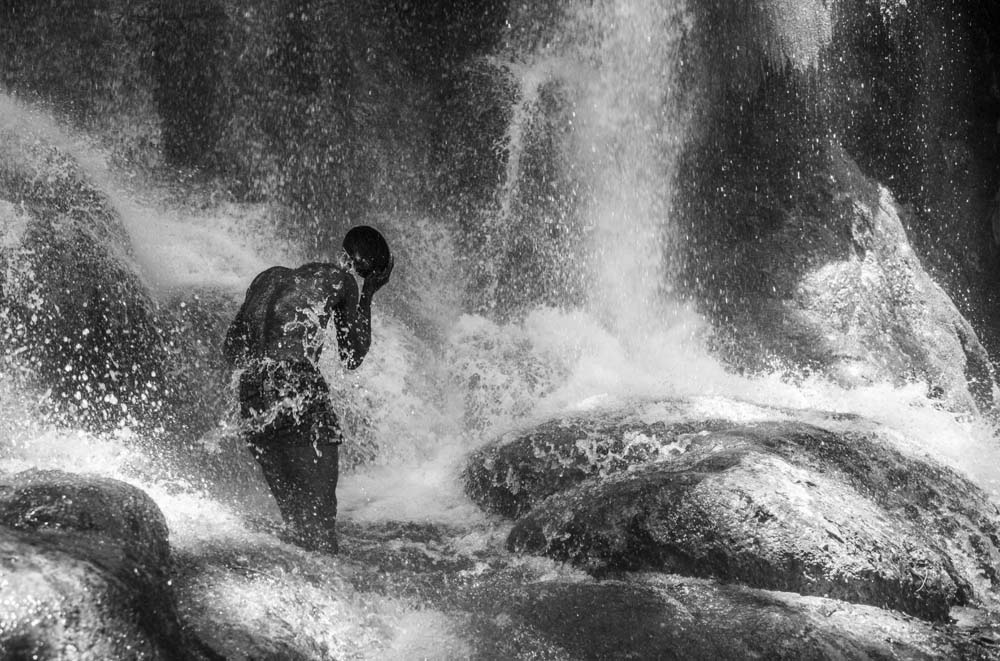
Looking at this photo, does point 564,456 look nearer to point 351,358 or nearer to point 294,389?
point 351,358

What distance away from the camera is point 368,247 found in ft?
16.1

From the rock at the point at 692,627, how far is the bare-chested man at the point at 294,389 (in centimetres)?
118

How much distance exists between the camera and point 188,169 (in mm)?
9203

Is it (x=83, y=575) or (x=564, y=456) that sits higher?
(x=564, y=456)

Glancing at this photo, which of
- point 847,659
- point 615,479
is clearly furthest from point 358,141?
point 847,659

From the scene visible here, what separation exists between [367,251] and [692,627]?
2574mm

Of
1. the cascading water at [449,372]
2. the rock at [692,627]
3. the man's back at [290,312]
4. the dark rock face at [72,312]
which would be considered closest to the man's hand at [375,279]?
the man's back at [290,312]

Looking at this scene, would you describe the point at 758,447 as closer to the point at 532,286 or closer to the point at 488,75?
the point at 532,286

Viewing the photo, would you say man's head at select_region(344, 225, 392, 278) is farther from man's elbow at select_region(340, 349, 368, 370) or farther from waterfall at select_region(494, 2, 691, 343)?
waterfall at select_region(494, 2, 691, 343)

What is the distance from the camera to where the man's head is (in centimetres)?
491

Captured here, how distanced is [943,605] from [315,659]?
2.76 meters

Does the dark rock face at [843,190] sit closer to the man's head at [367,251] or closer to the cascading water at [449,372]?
the cascading water at [449,372]

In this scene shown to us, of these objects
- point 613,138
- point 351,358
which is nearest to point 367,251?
point 351,358

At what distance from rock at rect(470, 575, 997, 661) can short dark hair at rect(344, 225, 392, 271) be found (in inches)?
75.9
